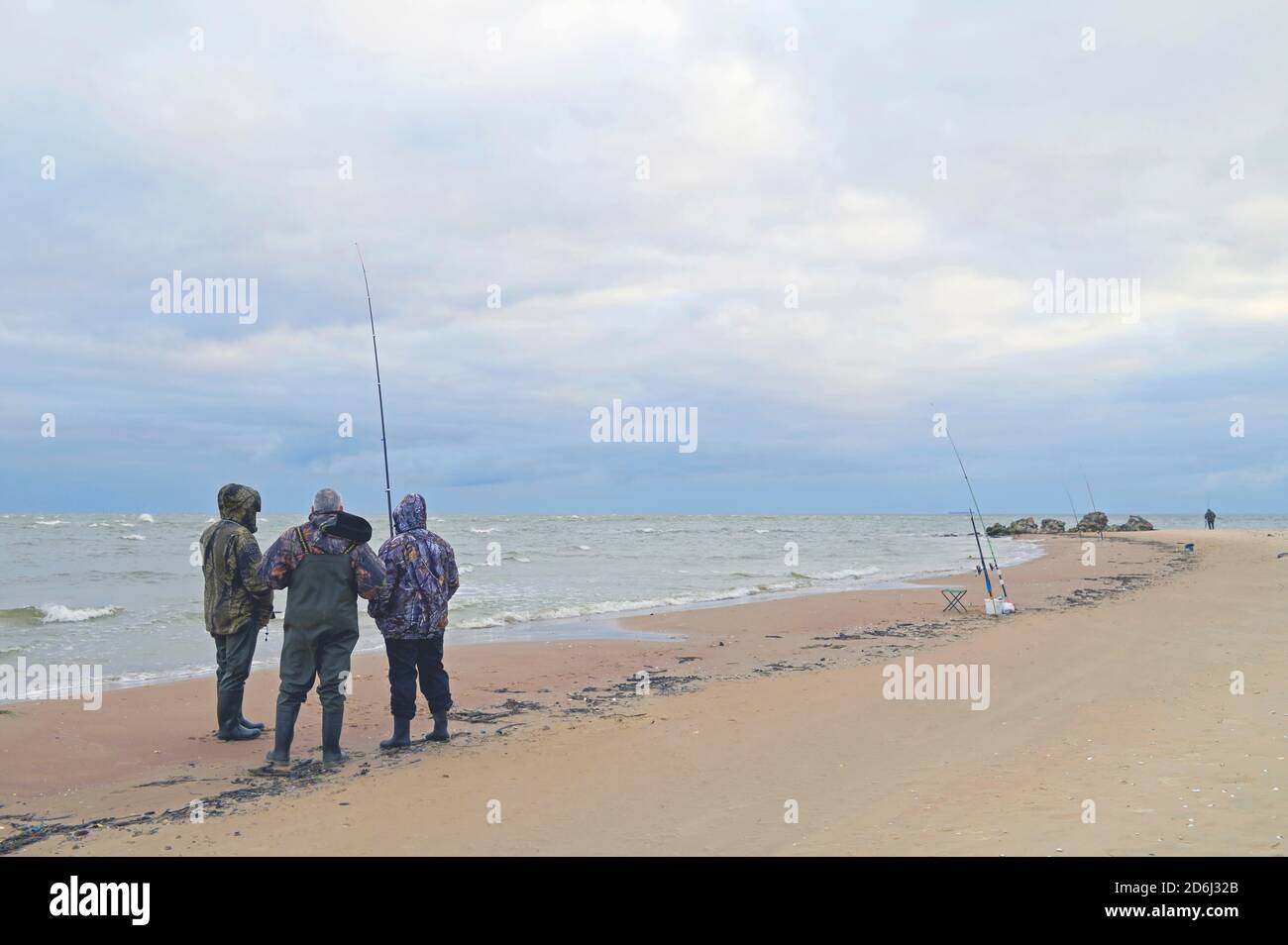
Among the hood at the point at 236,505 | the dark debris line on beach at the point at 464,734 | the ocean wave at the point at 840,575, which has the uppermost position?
the hood at the point at 236,505

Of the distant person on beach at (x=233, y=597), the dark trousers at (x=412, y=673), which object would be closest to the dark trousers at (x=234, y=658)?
the distant person on beach at (x=233, y=597)

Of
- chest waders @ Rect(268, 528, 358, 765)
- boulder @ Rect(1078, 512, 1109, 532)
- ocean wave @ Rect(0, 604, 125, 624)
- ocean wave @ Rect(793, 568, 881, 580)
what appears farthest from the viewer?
boulder @ Rect(1078, 512, 1109, 532)

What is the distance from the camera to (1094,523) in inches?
2702

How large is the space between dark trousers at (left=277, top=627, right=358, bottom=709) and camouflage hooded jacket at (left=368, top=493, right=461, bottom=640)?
437 mm

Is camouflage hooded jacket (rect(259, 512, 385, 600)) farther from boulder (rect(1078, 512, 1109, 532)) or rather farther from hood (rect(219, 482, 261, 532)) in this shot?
boulder (rect(1078, 512, 1109, 532))

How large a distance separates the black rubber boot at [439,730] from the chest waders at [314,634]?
0.87 metres

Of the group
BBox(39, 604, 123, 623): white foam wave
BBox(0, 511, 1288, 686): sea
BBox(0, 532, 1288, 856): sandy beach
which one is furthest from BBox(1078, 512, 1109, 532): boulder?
BBox(39, 604, 123, 623): white foam wave

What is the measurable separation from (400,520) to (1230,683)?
766 centimetres

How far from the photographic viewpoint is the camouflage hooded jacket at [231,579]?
23.9 ft

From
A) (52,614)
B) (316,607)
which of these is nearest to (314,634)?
(316,607)

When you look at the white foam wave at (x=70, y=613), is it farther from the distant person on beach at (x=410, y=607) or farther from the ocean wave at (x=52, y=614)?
the distant person on beach at (x=410, y=607)

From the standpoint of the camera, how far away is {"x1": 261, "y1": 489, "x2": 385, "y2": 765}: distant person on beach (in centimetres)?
644
